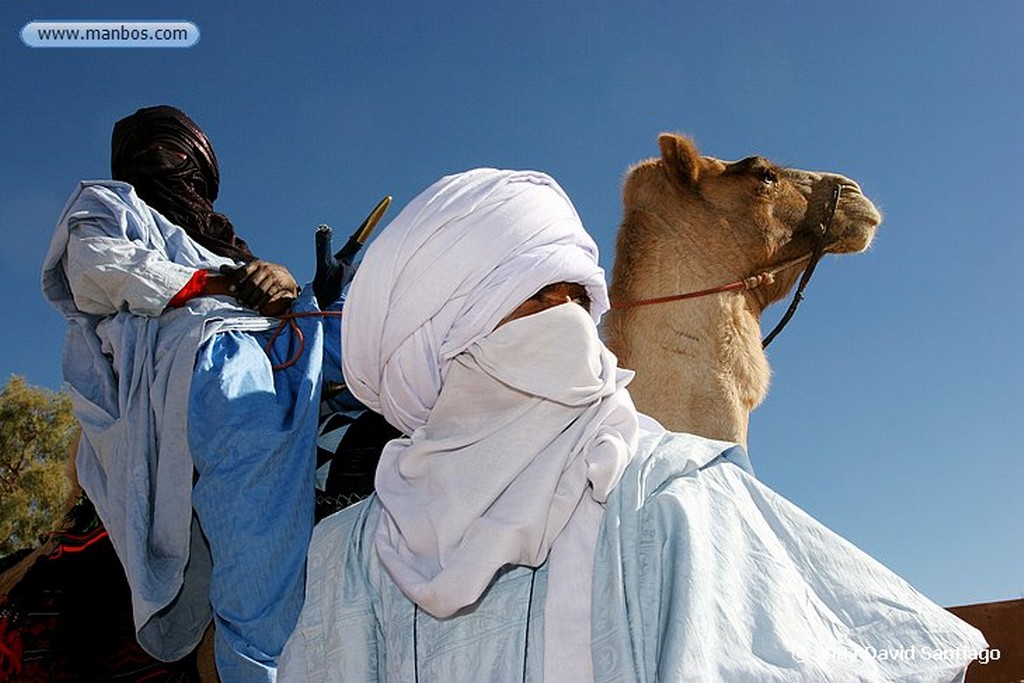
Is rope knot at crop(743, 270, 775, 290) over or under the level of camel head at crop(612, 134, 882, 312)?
under

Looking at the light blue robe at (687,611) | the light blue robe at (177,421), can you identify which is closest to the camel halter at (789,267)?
the light blue robe at (177,421)

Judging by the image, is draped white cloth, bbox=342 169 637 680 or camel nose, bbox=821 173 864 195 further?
camel nose, bbox=821 173 864 195

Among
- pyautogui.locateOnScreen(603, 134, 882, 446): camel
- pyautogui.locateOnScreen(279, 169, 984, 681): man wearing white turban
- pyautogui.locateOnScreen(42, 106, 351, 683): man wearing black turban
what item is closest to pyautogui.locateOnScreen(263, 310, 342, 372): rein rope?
pyautogui.locateOnScreen(42, 106, 351, 683): man wearing black turban

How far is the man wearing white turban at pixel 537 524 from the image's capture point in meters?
1.75

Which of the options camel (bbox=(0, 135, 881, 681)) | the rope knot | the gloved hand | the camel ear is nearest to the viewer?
the gloved hand

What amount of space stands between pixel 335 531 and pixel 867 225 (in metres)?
4.08

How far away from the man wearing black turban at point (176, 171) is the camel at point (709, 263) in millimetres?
1801

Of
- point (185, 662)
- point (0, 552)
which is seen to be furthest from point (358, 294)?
point (0, 552)

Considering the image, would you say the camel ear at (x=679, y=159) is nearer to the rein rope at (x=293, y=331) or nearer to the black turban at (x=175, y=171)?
the black turban at (x=175, y=171)

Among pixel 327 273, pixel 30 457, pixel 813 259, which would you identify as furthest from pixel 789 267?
pixel 30 457

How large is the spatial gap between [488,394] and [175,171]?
1976 millimetres

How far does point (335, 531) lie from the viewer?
2324 mm

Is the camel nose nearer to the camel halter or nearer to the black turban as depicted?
the camel halter

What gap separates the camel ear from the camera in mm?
5277
